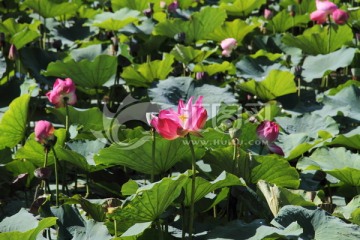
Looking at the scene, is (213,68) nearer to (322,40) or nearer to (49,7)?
(322,40)

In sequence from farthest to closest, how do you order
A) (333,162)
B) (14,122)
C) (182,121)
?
(14,122) → (333,162) → (182,121)

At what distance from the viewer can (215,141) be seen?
2.14 m

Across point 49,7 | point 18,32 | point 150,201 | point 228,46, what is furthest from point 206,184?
point 49,7

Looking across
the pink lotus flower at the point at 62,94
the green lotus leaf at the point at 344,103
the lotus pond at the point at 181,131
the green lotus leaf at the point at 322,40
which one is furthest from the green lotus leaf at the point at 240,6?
the pink lotus flower at the point at 62,94

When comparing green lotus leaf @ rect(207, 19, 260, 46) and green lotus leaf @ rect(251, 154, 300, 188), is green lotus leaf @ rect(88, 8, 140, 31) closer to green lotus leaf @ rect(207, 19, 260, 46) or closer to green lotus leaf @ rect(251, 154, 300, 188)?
green lotus leaf @ rect(207, 19, 260, 46)

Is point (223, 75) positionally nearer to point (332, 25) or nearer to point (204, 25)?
point (204, 25)

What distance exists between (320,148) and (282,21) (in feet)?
5.41

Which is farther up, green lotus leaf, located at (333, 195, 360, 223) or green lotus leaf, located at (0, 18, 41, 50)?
green lotus leaf, located at (333, 195, 360, 223)

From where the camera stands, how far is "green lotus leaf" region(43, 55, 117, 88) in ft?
9.01

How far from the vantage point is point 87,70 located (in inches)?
109

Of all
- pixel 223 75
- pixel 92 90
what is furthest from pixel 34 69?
pixel 223 75

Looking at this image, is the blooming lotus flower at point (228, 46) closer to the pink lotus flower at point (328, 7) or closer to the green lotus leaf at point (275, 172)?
the pink lotus flower at point (328, 7)

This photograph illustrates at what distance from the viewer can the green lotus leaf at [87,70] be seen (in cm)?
275

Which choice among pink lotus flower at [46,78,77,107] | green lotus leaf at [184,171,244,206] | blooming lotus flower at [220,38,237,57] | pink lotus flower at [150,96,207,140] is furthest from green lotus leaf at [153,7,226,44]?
pink lotus flower at [150,96,207,140]
